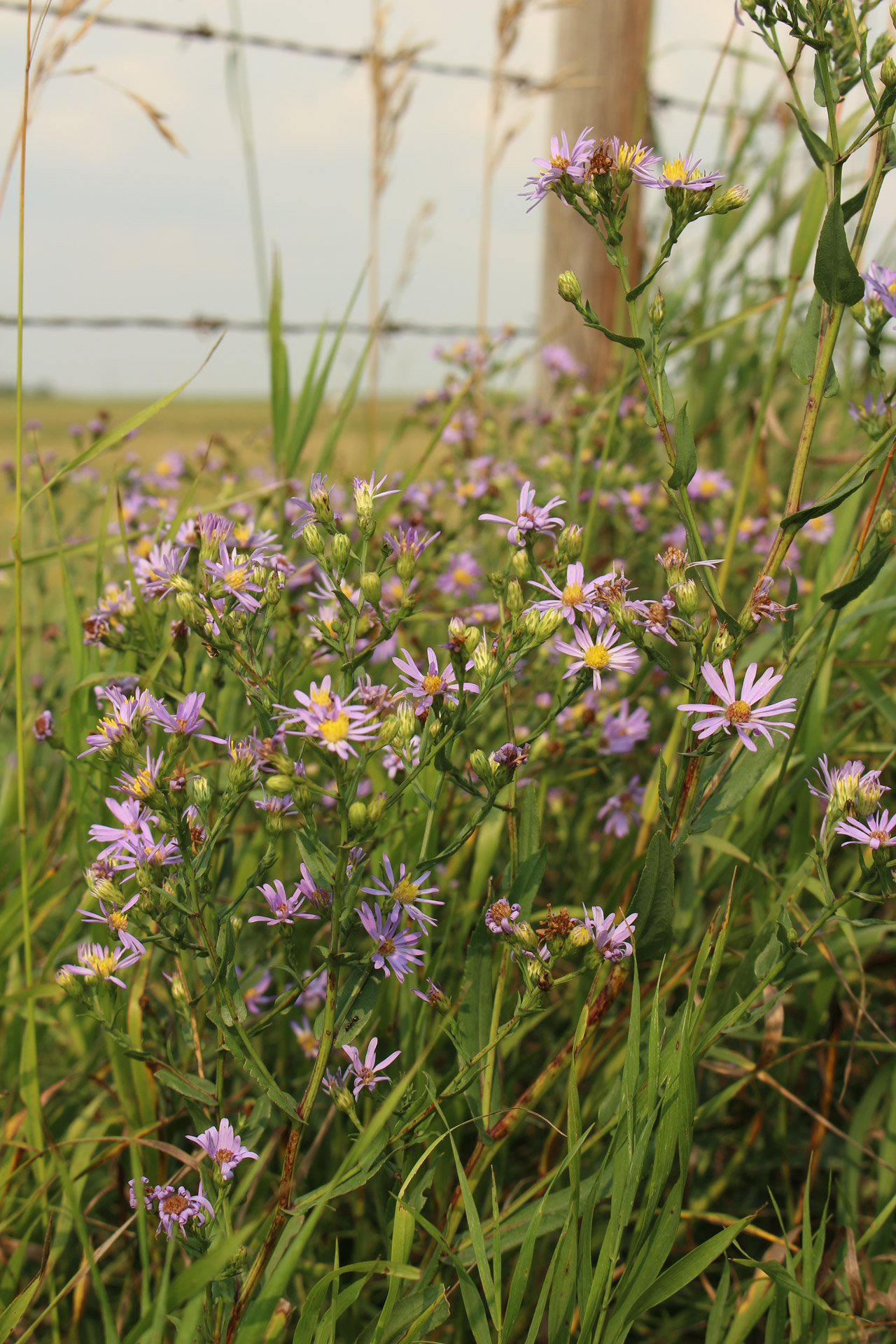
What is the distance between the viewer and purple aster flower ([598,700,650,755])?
1722 millimetres

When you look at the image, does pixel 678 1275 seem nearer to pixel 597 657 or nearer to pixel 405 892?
pixel 405 892

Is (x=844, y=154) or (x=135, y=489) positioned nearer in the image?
(x=844, y=154)

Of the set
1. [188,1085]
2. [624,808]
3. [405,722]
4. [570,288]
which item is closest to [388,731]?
[405,722]

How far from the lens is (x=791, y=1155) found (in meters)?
1.67

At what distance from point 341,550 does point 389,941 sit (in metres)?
0.43

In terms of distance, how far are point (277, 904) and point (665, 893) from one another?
0.44 meters

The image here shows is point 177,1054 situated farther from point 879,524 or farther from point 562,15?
point 562,15

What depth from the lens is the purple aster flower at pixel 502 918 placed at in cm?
106

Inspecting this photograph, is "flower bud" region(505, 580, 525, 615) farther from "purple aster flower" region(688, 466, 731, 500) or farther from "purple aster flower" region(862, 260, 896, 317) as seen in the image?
"purple aster flower" region(688, 466, 731, 500)

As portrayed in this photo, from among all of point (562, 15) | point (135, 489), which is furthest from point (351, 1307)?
point (562, 15)

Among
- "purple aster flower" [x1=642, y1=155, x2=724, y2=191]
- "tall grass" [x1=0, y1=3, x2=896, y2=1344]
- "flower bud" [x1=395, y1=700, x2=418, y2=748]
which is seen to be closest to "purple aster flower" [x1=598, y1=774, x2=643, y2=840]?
"tall grass" [x1=0, y1=3, x2=896, y2=1344]

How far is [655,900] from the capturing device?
1.07m

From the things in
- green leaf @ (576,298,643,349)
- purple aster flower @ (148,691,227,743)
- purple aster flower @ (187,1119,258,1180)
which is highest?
green leaf @ (576,298,643,349)

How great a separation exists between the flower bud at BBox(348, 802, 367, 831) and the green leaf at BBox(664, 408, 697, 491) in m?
0.50
